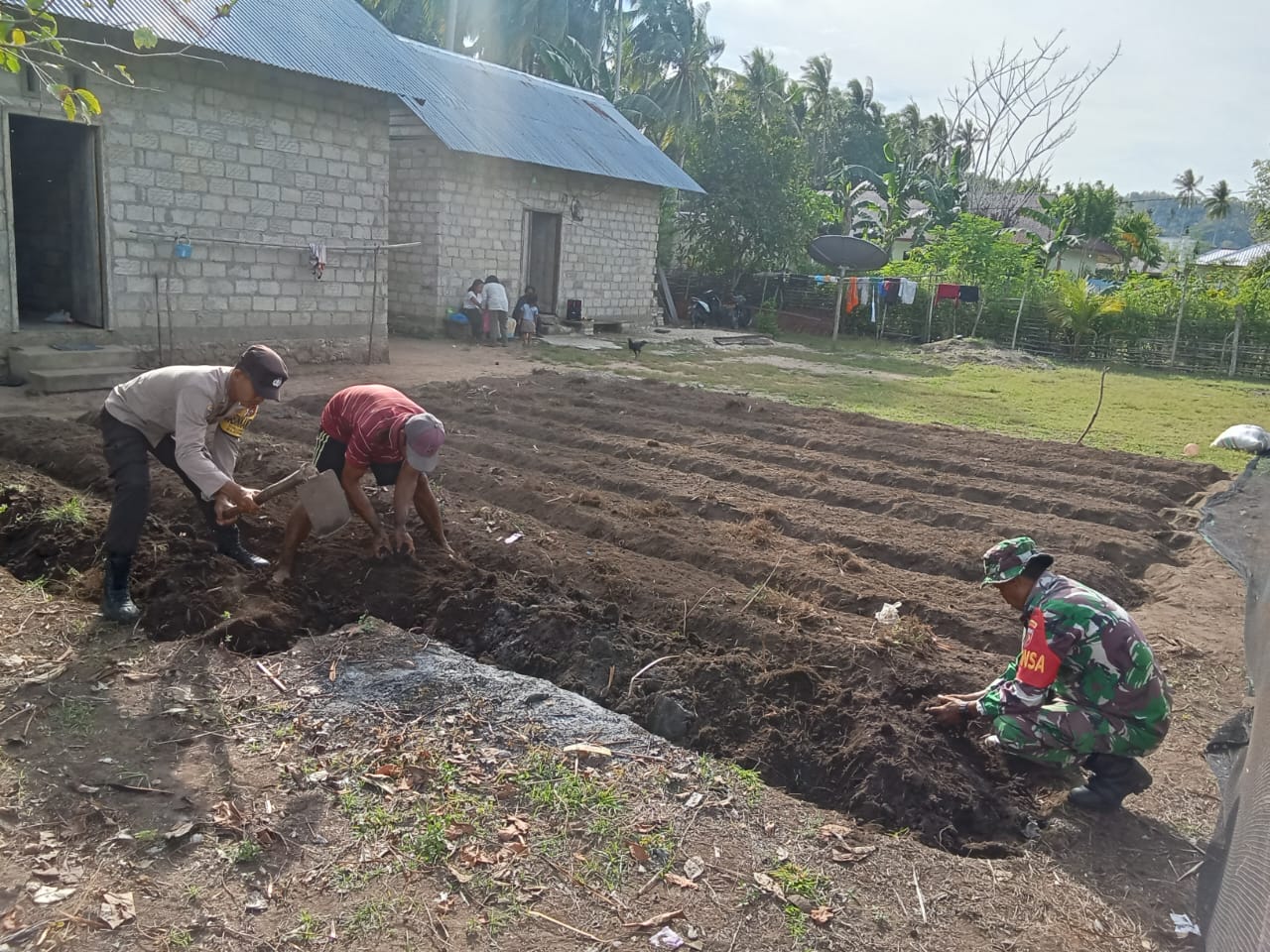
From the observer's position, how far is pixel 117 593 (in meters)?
4.35

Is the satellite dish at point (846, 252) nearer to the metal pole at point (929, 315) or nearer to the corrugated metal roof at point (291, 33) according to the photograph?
the metal pole at point (929, 315)

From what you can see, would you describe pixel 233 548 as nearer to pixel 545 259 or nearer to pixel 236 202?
pixel 236 202

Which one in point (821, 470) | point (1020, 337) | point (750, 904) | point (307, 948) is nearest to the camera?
point (307, 948)

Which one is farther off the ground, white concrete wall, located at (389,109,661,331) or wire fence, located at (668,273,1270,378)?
white concrete wall, located at (389,109,661,331)

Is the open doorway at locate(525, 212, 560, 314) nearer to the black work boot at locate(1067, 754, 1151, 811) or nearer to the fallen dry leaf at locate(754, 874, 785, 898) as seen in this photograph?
the black work boot at locate(1067, 754, 1151, 811)

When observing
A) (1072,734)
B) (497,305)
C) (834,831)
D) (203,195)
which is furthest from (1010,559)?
(497,305)

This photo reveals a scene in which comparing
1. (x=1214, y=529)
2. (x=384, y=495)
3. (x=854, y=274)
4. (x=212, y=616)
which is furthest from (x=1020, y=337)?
(x=212, y=616)

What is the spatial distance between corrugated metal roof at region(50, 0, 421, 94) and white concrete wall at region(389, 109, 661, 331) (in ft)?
9.34

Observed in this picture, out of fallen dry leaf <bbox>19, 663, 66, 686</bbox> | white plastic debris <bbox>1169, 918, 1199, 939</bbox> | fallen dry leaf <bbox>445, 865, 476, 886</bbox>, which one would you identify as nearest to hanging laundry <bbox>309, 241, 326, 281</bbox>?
fallen dry leaf <bbox>19, 663, 66, 686</bbox>

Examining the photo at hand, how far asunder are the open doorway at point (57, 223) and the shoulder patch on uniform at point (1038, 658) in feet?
33.1

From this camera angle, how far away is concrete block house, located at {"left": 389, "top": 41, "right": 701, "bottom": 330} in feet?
52.9

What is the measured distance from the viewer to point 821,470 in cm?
846

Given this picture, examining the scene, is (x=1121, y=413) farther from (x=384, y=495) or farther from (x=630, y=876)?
(x=630, y=876)

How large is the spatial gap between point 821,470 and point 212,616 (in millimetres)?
5543
